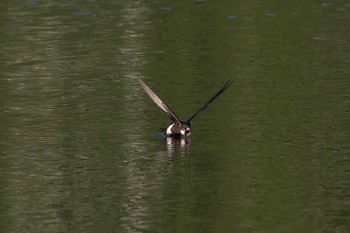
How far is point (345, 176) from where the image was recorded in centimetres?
1977

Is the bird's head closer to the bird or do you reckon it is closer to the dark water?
the bird

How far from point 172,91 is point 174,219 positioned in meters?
9.84

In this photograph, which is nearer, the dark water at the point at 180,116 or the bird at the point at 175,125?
the dark water at the point at 180,116

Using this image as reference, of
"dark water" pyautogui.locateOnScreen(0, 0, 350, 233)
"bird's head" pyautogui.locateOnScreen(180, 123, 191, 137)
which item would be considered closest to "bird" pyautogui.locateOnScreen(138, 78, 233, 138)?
"bird's head" pyautogui.locateOnScreen(180, 123, 191, 137)

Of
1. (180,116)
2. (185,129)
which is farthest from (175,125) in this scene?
(180,116)

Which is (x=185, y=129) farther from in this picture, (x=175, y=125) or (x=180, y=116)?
(x=180, y=116)

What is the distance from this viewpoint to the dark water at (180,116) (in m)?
18.1

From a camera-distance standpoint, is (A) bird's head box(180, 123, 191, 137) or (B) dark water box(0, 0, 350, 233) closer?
(B) dark water box(0, 0, 350, 233)

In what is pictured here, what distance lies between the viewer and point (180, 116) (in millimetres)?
24609

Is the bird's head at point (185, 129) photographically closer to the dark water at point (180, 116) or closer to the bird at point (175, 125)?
the bird at point (175, 125)

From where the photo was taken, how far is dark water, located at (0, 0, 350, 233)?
59.4 feet

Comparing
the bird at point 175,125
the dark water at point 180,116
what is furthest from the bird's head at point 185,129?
the dark water at point 180,116

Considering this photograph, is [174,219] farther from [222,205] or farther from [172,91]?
[172,91]

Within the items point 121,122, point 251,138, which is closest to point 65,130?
point 121,122
